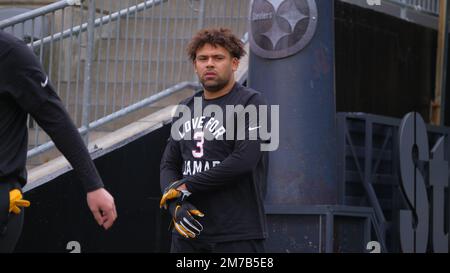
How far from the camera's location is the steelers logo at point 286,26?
25.8 ft

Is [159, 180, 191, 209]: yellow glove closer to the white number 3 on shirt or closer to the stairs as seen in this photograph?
the white number 3 on shirt

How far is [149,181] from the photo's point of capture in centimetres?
869

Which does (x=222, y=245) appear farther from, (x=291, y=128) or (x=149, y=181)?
(x=149, y=181)

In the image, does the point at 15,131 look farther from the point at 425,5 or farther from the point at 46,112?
the point at 425,5

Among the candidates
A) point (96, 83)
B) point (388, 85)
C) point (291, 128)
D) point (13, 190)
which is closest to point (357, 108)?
point (388, 85)

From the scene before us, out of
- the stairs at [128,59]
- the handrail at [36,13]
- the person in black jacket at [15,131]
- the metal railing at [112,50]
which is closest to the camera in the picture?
the person in black jacket at [15,131]

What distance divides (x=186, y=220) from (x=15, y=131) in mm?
1492

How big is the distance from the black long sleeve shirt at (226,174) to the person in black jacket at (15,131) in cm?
137

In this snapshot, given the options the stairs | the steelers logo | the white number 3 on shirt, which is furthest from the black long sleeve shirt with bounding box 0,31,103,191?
the stairs

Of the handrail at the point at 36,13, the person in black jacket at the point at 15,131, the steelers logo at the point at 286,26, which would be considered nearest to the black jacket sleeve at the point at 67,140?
the person in black jacket at the point at 15,131

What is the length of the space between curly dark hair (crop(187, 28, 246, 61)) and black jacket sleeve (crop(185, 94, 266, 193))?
402 mm

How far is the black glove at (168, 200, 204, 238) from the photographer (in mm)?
5859

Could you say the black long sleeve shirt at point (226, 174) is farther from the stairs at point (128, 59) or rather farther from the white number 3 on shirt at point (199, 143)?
the stairs at point (128, 59)

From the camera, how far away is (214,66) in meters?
6.09
